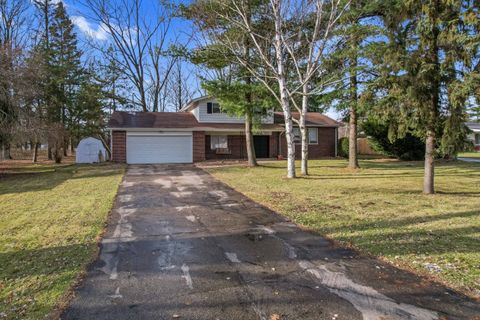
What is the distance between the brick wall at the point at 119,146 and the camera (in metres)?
21.3

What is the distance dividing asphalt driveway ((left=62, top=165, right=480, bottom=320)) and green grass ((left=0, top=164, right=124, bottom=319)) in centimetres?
27

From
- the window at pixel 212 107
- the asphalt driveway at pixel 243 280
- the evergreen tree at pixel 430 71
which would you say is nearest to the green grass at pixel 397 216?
the asphalt driveway at pixel 243 280

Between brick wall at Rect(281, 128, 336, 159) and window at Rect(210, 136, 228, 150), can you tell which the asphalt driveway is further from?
brick wall at Rect(281, 128, 336, 159)

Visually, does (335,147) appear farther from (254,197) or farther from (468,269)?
(468,269)

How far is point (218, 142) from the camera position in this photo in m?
24.7

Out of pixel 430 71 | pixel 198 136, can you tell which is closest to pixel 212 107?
pixel 198 136

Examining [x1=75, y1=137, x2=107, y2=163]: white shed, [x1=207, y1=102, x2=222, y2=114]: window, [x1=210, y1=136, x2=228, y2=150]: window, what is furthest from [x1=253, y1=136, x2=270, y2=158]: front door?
[x1=75, y1=137, x2=107, y2=163]: white shed

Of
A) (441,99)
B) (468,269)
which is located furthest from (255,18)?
(468,269)

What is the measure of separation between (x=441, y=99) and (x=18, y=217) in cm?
1042

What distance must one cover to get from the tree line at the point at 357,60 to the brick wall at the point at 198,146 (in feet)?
17.8

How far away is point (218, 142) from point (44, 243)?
19830mm

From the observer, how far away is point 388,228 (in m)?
5.87

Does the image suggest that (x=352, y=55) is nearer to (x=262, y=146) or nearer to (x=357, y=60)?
(x=357, y=60)

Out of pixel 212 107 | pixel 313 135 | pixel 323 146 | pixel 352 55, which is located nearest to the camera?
pixel 352 55
